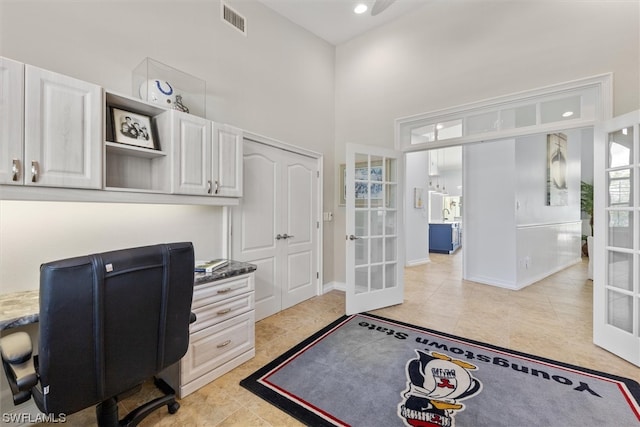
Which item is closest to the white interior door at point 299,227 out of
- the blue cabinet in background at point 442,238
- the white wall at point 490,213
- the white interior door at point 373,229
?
the white interior door at point 373,229

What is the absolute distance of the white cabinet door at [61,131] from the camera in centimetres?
145

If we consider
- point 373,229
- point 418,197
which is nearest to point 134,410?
point 373,229

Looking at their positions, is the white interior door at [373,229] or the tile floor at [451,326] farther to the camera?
the white interior door at [373,229]

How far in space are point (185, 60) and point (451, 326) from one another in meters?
3.89

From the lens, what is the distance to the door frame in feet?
9.29

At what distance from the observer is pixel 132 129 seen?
6.44 feet

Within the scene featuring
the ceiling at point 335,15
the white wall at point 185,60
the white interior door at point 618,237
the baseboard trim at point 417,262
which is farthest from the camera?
the baseboard trim at point 417,262

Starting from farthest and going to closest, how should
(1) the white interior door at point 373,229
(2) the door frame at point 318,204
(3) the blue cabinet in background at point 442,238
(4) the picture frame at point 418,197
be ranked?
(3) the blue cabinet in background at point 442,238
(4) the picture frame at point 418,197
(1) the white interior door at point 373,229
(2) the door frame at point 318,204

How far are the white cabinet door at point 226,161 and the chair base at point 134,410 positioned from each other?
1.51 m

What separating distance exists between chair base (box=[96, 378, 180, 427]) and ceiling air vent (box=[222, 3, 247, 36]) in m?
3.42

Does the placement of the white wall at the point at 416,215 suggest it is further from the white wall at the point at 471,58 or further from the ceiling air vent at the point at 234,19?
the ceiling air vent at the point at 234,19

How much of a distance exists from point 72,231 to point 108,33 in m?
1.53

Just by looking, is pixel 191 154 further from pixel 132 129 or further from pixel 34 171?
pixel 34 171

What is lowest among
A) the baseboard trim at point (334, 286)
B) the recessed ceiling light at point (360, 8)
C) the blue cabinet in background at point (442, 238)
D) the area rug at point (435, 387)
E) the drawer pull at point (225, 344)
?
the area rug at point (435, 387)
